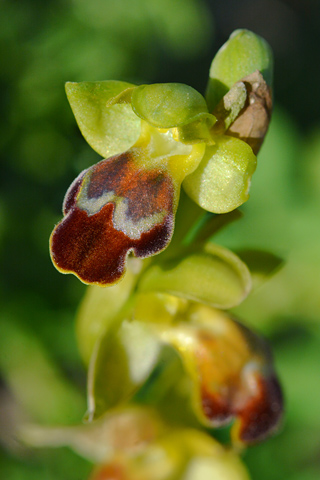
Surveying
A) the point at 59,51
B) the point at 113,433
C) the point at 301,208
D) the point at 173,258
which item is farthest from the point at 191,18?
the point at 113,433

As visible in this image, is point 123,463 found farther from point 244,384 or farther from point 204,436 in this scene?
point 244,384

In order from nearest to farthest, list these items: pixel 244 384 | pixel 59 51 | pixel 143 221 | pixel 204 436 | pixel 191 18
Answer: pixel 143 221, pixel 244 384, pixel 204 436, pixel 59 51, pixel 191 18

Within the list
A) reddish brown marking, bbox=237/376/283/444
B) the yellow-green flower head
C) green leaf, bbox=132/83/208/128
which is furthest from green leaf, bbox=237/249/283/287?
green leaf, bbox=132/83/208/128

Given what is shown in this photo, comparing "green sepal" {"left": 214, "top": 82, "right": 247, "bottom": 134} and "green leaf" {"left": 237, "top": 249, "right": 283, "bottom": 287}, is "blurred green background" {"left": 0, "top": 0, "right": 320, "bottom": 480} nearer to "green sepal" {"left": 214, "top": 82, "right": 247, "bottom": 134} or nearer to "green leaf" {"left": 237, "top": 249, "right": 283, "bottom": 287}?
"green leaf" {"left": 237, "top": 249, "right": 283, "bottom": 287}

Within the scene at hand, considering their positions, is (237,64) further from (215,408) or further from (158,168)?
(215,408)

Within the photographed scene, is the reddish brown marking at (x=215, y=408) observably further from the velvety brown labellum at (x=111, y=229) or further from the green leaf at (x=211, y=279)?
the velvety brown labellum at (x=111, y=229)
